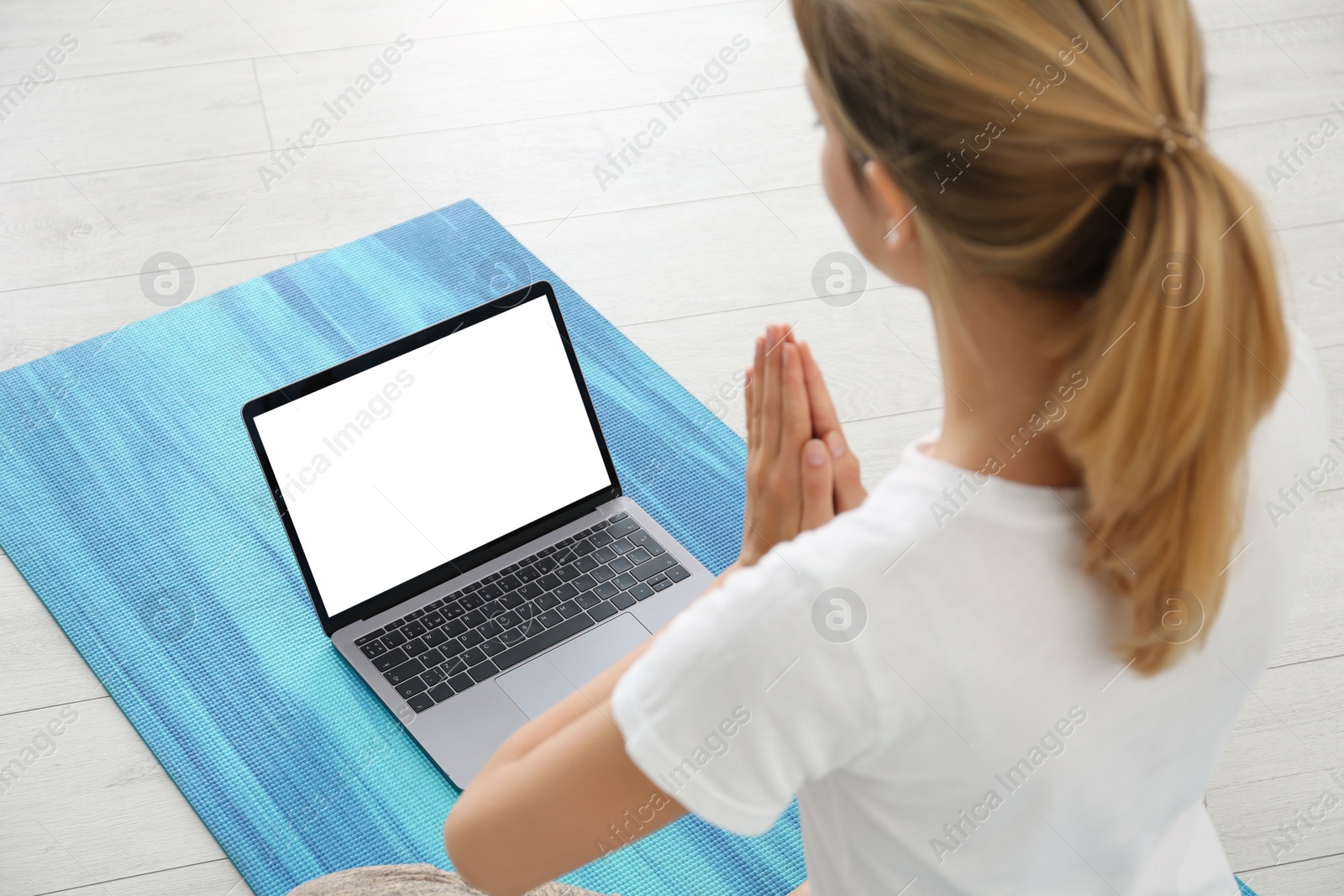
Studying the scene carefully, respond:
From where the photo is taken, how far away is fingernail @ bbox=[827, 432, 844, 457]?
80 cm

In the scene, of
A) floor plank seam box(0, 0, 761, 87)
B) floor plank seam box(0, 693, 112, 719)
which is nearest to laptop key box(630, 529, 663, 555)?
floor plank seam box(0, 693, 112, 719)

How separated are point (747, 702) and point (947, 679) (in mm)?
98

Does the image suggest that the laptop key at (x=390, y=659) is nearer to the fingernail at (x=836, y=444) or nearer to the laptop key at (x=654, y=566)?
the laptop key at (x=654, y=566)

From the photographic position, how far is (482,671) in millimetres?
1141

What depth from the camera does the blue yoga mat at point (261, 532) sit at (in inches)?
42.6

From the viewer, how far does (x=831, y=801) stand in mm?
720

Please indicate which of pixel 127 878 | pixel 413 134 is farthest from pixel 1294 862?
pixel 413 134

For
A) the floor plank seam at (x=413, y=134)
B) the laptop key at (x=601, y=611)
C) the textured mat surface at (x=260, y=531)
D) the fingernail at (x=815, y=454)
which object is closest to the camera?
the fingernail at (x=815, y=454)

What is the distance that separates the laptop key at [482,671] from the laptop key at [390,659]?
65mm

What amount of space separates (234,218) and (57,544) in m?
0.98

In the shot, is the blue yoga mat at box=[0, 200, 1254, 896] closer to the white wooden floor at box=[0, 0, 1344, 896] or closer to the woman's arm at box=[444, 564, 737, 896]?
the white wooden floor at box=[0, 0, 1344, 896]

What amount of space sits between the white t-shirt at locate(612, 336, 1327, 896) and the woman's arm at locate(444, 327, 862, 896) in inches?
2.5

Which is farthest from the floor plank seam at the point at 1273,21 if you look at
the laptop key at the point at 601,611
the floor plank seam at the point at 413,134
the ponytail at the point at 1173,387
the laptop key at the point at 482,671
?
the ponytail at the point at 1173,387

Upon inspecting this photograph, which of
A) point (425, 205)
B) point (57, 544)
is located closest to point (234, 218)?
point (425, 205)
